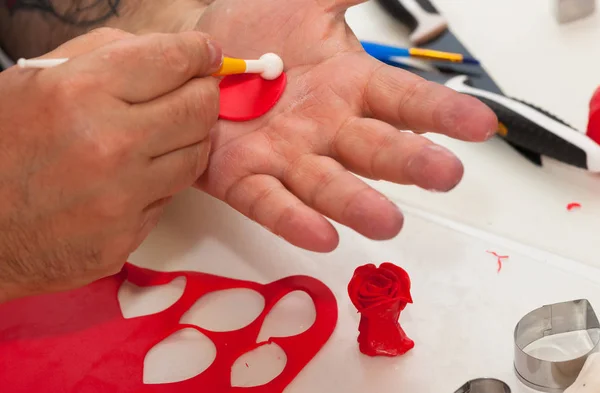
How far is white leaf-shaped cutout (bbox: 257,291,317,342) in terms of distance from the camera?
0.61 meters

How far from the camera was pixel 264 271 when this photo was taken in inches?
26.2

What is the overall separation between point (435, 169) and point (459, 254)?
24cm

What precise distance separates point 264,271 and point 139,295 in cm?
13

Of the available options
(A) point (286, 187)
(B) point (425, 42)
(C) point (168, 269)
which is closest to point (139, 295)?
(C) point (168, 269)

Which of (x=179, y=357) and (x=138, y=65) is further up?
(x=138, y=65)

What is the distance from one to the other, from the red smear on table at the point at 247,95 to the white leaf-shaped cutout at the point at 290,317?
0.59 feet

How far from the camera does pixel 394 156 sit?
0.47 metres

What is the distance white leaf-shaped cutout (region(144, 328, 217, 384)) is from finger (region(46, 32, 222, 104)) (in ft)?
0.82

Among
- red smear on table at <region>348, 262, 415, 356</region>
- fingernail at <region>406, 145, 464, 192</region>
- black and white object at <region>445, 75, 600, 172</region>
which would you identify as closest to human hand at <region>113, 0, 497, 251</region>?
fingernail at <region>406, 145, 464, 192</region>

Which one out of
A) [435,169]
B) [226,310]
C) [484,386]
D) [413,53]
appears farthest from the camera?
[413,53]

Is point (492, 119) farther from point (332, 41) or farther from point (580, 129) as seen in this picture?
point (580, 129)

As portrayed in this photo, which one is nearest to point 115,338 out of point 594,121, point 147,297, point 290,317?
point 147,297

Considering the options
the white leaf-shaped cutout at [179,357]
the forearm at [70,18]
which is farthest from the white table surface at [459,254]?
the forearm at [70,18]

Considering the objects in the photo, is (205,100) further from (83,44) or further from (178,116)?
(83,44)
